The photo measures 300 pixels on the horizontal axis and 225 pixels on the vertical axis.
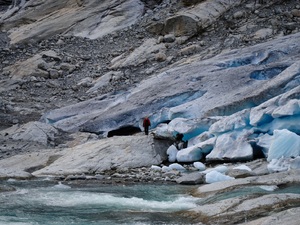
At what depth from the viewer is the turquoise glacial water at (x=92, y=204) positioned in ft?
36.6

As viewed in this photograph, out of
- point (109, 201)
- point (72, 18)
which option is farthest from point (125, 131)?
point (72, 18)

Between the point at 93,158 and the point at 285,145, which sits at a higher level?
the point at 93,158

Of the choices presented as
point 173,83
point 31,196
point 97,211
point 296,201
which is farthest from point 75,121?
point 296,201

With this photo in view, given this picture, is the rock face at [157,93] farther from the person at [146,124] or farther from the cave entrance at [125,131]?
the person at [146,124]

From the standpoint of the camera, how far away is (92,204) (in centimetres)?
1284

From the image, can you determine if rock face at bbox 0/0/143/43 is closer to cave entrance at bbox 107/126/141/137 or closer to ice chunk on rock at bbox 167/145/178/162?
cave entrance at bbox 107/126/141/137

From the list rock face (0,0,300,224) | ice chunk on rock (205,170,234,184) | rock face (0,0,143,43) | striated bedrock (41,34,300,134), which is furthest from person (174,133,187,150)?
rock face (0,0,143,43)

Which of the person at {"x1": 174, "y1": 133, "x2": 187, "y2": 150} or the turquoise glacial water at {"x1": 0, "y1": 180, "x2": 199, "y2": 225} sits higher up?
the turquoise glacial water at {"x1": 0, "y1": 180, "x2": 199, "y2": 225}

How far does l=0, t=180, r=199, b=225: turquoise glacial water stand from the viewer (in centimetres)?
1114

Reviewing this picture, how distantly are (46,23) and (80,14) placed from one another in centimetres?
254

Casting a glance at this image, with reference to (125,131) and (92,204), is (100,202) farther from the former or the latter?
(125,131)

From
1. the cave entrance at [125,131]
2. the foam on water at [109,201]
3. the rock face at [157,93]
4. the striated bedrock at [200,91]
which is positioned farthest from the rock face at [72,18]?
the foam on water at [109,201]

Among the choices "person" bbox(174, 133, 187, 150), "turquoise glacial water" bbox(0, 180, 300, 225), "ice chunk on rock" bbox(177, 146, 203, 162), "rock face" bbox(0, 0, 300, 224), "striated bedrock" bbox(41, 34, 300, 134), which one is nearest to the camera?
"turquoise glacial water" bbox(0, 180, 300, 225)

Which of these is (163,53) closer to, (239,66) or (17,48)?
(239,66)
